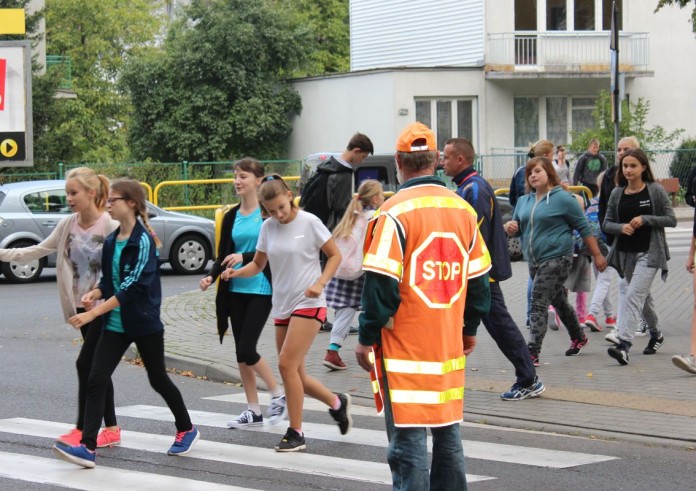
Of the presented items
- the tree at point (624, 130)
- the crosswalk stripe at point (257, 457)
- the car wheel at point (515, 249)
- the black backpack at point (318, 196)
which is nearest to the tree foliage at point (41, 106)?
the tree at point (624, 130)

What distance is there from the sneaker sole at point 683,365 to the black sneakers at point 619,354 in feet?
2.31

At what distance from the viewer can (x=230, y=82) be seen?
38.2 meters

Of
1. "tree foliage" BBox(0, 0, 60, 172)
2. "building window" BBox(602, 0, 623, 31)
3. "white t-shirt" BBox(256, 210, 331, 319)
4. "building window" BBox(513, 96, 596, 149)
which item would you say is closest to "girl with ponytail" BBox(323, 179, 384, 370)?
"white t-shirt" BBox(256, 210, 331, 319)

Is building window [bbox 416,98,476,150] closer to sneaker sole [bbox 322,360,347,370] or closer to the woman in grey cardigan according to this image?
the woman in grey cardigan

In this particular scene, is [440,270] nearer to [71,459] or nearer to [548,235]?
[71,459]

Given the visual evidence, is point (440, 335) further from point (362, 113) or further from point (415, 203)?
point (362, 113)

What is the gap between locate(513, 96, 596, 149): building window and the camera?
3762 centimetres

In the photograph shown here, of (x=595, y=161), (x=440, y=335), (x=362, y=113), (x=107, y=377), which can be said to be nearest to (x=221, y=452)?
(x=107, y=377)

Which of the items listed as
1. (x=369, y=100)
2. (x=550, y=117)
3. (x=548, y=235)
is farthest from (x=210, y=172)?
(x=548, y=235)

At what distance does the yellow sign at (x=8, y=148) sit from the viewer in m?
16.3

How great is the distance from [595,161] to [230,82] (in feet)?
55.6

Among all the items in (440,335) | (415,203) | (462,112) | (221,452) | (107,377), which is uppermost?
(462,112)

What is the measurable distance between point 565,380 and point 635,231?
152cm

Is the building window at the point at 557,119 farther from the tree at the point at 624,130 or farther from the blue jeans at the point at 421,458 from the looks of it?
the blue jeans at the point at 421,458
